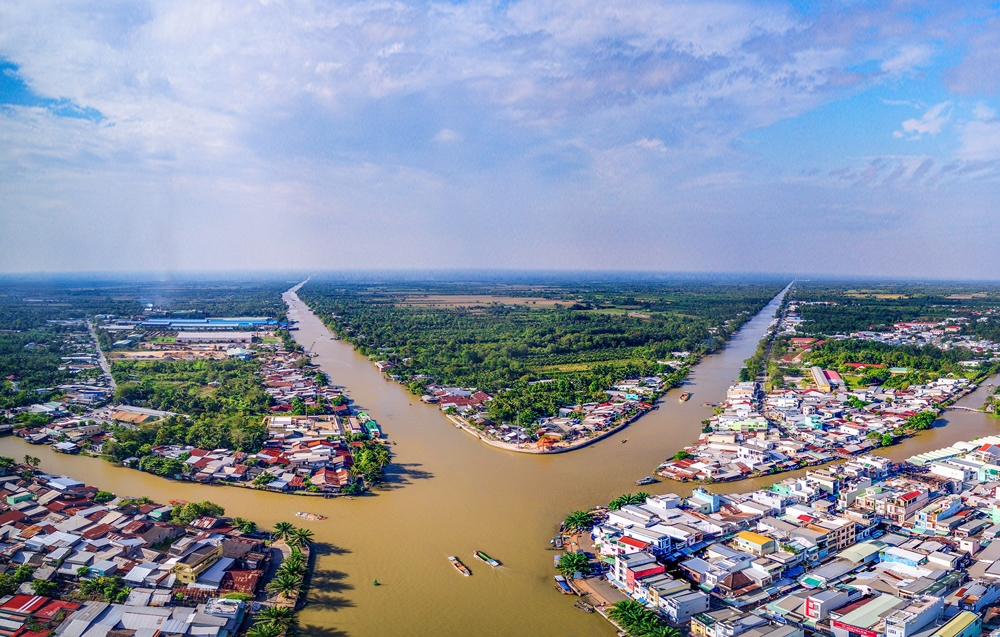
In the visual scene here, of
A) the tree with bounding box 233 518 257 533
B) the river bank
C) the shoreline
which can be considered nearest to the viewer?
the river bank

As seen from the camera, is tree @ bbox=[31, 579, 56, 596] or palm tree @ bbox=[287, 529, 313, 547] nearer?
tree @ bbox=[31, 579, 56, 596]

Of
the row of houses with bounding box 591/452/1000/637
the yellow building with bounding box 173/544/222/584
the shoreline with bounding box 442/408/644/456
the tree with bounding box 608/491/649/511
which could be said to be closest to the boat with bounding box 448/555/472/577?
the row of houses with bounding box 591/452/1000/637

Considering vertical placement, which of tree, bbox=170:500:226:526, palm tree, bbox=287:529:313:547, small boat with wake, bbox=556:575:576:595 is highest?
tree, bbox=170:500:226:526

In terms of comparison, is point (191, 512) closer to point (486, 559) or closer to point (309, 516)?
point (309, 516)

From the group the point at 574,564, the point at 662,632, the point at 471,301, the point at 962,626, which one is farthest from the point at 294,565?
the point at 471,301

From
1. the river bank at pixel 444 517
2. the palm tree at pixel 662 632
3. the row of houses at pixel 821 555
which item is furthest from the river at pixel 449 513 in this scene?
the row of houses at pixel 821 555

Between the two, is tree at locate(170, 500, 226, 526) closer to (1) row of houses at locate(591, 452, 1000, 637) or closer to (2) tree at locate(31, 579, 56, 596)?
(2) tree at locate(31, 579, 56, 596)

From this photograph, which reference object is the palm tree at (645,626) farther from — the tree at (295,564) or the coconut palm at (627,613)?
the tree at (295,564)
